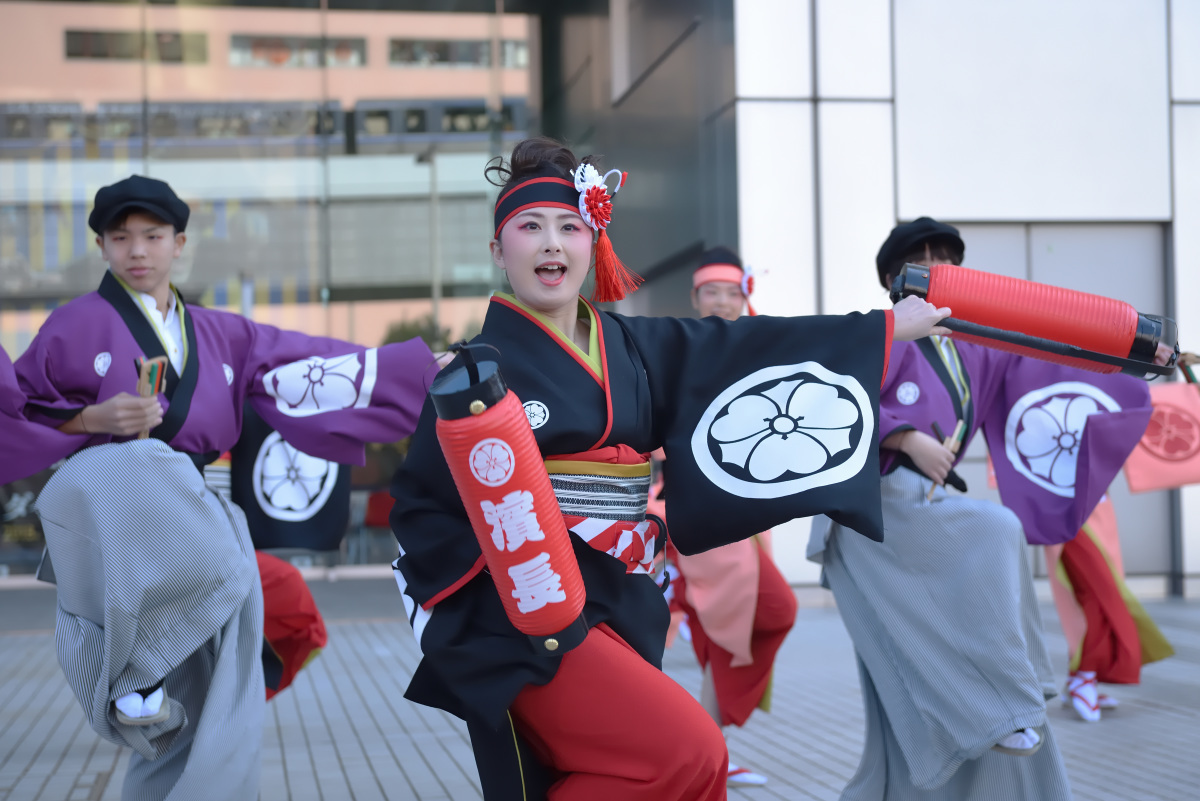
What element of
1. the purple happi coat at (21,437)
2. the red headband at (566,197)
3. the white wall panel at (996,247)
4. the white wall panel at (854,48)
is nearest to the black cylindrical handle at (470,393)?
the red headband at (566,197)

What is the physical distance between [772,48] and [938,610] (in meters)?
5.58

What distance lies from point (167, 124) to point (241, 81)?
29.0 inches

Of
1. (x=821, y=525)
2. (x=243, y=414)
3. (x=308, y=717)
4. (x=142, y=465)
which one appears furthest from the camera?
(x=308, y=717)

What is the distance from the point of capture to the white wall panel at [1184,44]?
8102 millimetres

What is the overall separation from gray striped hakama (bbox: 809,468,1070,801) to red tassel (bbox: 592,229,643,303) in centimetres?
109

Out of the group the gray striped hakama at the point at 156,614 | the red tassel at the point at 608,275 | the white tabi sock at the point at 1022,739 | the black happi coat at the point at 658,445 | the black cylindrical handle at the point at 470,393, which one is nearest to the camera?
the black cylindrical handle at the point at 470,393

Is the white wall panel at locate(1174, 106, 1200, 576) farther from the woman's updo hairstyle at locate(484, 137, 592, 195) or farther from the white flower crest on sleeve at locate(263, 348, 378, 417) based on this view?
the woman's updo hairstyle at locate(484, 137, 592, 195)

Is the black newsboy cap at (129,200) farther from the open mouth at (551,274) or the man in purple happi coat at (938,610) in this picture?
the man in purple happi coat at (938,610)

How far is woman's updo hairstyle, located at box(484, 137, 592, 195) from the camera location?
7.75 feet

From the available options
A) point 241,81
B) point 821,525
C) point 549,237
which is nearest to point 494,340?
point 549,237

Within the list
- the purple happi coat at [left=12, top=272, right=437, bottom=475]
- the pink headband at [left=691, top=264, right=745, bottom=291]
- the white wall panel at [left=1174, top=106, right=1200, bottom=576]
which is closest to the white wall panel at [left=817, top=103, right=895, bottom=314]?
the white wall panel at [left=1174, top=106, right=1200, bottom=576]

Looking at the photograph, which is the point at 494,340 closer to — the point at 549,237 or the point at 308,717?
the point at 549,237

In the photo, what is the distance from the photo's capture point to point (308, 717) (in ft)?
16.3

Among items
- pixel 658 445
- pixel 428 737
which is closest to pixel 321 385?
pixel 658 445
